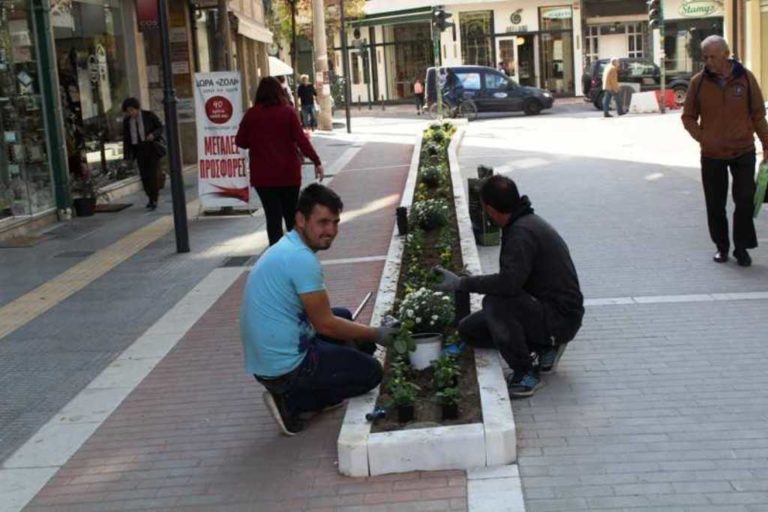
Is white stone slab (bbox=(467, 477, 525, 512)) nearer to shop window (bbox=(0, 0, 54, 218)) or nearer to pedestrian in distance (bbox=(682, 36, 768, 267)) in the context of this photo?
pedestrian in distance (bbox=(682, 36, 768, 267))

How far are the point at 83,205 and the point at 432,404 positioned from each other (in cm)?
1006

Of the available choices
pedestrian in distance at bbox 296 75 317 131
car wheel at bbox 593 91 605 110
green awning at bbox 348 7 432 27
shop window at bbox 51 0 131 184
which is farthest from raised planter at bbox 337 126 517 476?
green awning at bbox 348 7 432 27

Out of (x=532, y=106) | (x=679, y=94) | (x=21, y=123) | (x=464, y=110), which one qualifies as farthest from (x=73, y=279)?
(x=679, y=94)

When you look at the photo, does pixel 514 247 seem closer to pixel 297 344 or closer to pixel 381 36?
pixel 297 344

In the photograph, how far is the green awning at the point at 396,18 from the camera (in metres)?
46.8

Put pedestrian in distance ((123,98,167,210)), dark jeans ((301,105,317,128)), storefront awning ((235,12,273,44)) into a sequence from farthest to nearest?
dark jeans ((301,105,317,128)) → storefront awning ((235,12,273,44)) → pedestrian in distance ((123,98,167,210))

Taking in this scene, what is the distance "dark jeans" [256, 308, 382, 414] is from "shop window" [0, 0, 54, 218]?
28.4 ft

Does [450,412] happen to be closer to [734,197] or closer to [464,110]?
[734,197]

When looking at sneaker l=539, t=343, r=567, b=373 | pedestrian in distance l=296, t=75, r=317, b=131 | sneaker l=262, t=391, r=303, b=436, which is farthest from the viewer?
Answer: pedestrian in distance l=296, t=75, r=317, b=131

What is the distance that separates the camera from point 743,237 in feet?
27.3

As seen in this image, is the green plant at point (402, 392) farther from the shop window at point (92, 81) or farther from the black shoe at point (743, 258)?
the shop window at point (92, 81)

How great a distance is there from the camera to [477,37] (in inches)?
1833

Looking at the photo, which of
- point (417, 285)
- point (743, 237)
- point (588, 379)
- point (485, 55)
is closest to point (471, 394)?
point (588, 379)

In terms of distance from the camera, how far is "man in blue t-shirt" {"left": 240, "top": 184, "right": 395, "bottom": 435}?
488 centimetres
